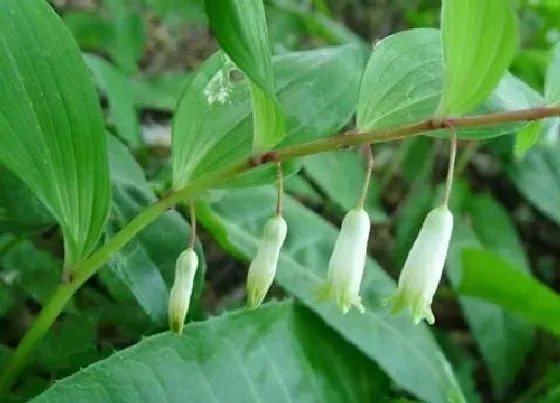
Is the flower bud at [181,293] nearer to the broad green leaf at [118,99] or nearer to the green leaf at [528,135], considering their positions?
the green leaf at [528,135]

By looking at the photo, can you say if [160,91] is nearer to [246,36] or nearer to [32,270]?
[32,270]

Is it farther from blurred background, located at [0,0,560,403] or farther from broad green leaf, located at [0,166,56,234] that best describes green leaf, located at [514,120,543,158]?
broad green leaf, located at [0,166,56,234]

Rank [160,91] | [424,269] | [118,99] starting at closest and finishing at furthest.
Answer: [424,269] → [118,99] → [160,91]

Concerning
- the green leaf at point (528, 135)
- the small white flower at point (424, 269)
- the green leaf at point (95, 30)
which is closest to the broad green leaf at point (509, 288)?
the green leaf at point (528, 135)

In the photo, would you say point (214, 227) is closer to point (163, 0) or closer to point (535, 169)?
point (163, 0)

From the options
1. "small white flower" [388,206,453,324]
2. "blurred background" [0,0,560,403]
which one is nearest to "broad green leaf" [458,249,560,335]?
"blurred background" [0,0,560,403]

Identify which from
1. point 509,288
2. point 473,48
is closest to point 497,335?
point 509,288
